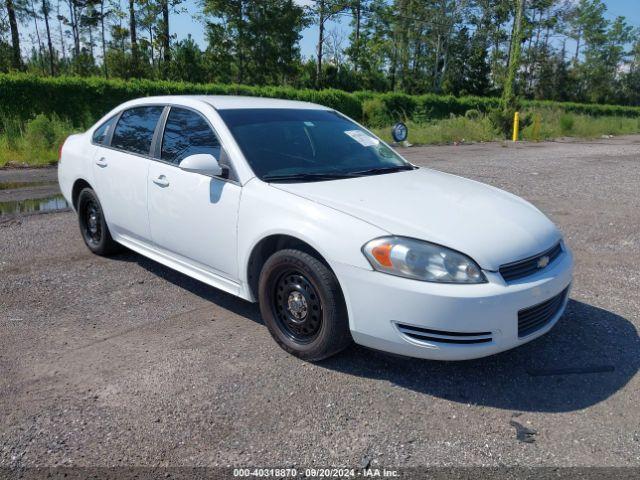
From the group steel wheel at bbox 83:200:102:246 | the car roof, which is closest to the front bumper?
the car roof

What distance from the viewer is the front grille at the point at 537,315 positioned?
10.3 feet

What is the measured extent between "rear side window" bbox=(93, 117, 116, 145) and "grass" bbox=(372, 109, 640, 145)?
A: 15.0 meters

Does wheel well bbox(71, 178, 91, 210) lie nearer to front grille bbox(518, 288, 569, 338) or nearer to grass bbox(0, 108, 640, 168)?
front grille bbox(518, 288, 569, 338)

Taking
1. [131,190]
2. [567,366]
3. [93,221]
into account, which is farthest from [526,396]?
[93,221]

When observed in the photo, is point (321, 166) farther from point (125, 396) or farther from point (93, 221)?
point (93, 221)

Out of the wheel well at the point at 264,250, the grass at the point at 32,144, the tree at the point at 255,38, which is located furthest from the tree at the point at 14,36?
the wheel well at the point at 264,250

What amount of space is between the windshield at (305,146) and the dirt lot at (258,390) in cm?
114

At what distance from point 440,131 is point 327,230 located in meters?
19.0

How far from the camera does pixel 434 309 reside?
116 inches

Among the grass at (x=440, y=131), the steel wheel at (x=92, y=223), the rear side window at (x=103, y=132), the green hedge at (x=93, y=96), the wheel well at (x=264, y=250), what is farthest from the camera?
the green hedge at (x=93, y=96)

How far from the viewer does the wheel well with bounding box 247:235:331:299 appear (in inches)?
138

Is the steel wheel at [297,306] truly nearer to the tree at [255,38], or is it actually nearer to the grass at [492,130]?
the grass at [492,130]

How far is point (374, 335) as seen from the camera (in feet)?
10.2

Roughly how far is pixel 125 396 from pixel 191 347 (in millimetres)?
652
